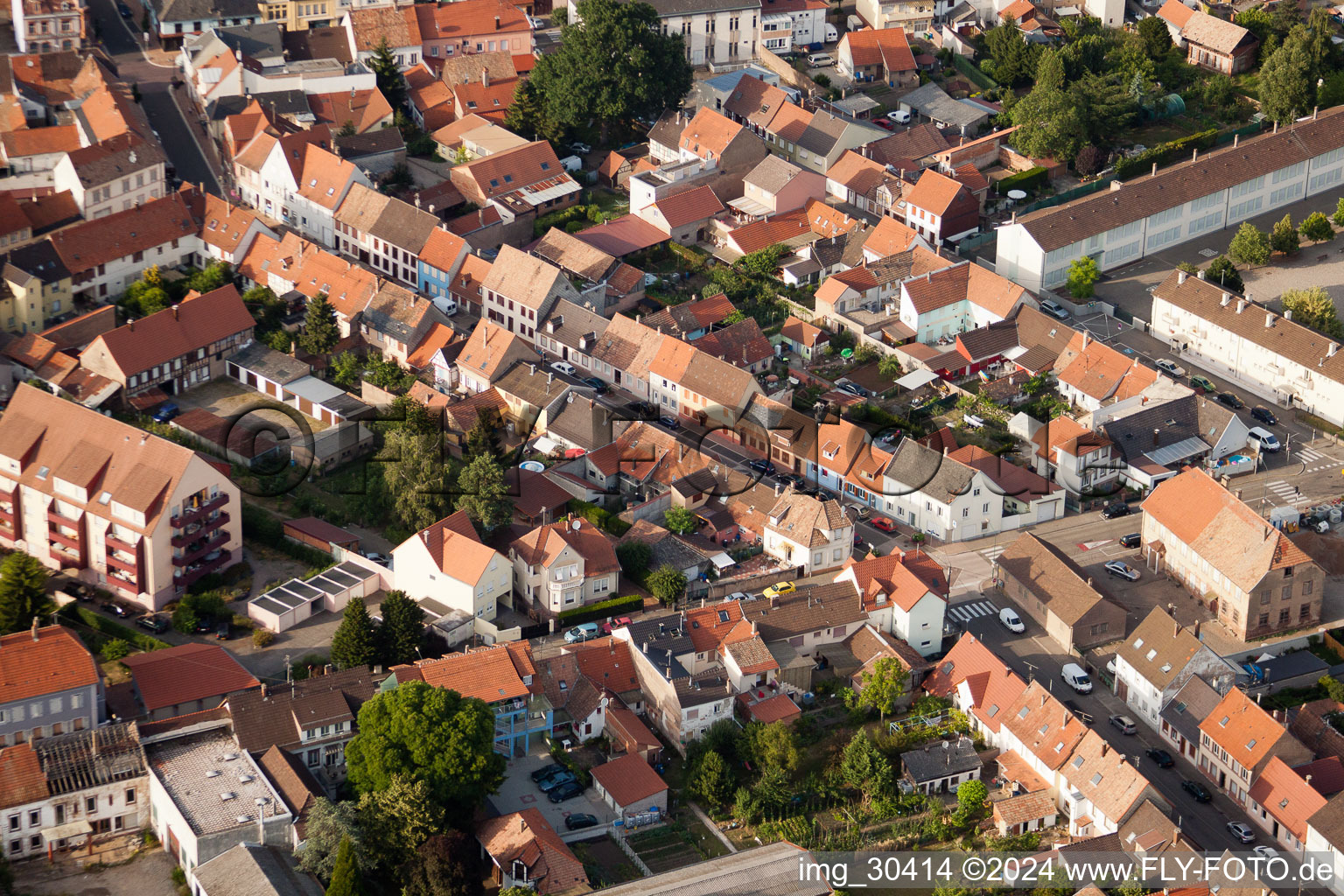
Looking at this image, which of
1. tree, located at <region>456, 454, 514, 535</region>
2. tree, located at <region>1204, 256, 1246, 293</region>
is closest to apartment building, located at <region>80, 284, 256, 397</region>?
tree, located at <region>456, 454, 514, 535</region>

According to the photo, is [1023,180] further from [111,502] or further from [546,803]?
[111,502]

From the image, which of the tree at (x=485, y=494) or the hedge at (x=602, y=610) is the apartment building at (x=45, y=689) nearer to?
the tree at (x=485, y=494)

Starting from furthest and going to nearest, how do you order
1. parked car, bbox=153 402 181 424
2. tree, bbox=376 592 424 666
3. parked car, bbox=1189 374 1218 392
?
parked car, bbox=1189 374 1218 392 → parked car, bbox=153 402 181 424 → tree, bbox=376 592 424 666

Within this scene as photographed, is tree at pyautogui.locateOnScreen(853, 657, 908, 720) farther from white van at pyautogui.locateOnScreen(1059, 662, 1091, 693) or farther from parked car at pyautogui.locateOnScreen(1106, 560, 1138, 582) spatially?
parked car at pyautogui.locateOnScreen(1106, 560, 1138, 582)

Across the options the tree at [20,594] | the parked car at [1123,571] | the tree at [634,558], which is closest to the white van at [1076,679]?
the parked car at [1123,571]

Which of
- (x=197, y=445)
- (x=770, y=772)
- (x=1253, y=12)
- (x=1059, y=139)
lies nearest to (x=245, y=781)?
(x=770, y=772)

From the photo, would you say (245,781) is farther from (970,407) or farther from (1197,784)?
(970,407)
